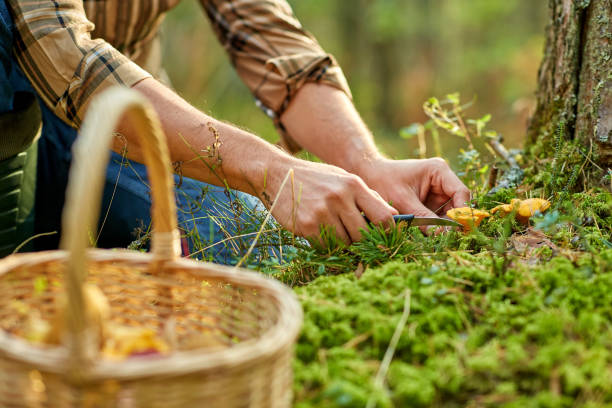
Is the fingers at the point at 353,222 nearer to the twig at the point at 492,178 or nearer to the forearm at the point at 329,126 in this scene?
the forearm at the point at 329,126

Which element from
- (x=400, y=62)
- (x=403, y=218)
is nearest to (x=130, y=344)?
(x=403, y=218)

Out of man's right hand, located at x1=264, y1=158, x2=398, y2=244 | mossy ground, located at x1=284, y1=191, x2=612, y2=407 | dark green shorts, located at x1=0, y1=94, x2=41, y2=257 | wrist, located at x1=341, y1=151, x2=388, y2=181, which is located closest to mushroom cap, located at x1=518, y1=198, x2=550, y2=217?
mossy ground, located at x1=284, y1=191, x2=612, y2=407

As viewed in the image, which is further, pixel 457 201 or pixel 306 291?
pixel 457 201

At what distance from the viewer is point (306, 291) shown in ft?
4.19

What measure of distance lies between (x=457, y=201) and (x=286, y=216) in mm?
574

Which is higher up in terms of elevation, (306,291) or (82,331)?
(82,331)

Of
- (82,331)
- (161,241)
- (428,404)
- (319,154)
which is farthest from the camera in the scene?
(319,154)

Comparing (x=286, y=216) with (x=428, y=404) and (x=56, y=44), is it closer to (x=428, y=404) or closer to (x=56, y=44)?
(x=428, y=404)

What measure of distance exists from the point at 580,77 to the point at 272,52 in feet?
4.06

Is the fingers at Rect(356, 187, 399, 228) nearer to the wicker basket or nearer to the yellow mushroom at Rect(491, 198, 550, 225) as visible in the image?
the yellow mushroom at Rect(491, 198, 550, 225)

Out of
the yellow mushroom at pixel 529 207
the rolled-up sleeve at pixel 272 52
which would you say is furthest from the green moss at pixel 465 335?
the rolled-up sleeve at pixel 272 52

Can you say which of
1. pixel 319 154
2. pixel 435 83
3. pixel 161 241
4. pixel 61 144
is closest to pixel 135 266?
pixel 161 241

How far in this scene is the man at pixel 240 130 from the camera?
1.49 metres

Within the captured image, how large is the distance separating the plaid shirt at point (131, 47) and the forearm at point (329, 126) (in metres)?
0.05
